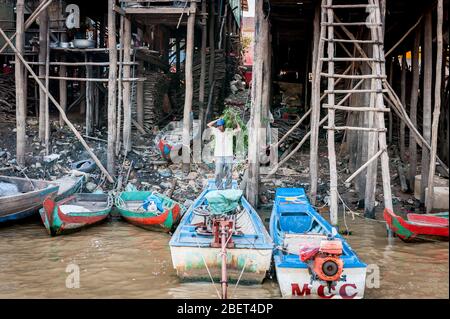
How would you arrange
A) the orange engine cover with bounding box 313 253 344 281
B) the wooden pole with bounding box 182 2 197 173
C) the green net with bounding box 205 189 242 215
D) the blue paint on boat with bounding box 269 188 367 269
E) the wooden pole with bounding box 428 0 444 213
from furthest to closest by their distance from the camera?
1. the wooden pole with bounding box 182 2 197 173
2. the wooden pole with bounding box 428 0 444 213
3. the blue paint on boat with bounding box 269 188 367 269
4. the green net with bounding box 205 189 242 215
5. the orange engine cover with bounding box 313 253 344 281

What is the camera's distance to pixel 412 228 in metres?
8.45

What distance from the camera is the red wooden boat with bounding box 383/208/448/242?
27.5 ft

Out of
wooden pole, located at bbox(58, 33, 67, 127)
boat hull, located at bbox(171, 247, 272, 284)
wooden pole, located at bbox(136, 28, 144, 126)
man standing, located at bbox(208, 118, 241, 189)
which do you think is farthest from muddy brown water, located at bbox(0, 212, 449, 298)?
wooden pole, located at bbox(136, 28, 144, 126)

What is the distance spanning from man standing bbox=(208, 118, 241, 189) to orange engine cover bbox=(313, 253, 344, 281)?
501 centimetres

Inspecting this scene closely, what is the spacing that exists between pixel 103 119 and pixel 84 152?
10.6 ft

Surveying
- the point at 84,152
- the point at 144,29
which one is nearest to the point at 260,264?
the point at 84,152

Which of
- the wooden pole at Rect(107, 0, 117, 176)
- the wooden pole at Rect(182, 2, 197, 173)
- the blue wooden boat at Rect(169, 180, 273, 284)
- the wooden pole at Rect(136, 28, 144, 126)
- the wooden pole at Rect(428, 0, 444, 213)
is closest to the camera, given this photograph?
the blue wooden boat at Rect(169, 180, 273, 284)

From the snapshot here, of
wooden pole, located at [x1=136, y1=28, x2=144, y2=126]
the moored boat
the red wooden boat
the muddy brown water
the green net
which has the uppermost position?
wooden pole, located at [x1=136, y1=28, x2=144, y2=126]

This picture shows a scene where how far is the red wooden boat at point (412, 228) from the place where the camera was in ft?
27.5

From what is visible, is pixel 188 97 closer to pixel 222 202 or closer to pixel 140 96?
pixel 140 96

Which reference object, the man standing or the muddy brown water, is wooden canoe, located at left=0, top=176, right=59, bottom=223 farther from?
the man standing

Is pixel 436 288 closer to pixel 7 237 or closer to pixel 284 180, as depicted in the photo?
pixel 284 180

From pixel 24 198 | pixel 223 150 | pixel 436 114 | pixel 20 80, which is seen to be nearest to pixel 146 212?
pixel 223 150

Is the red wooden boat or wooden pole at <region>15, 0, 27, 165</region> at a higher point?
wooden pole at <region>15, 0, 27, 165</region>
